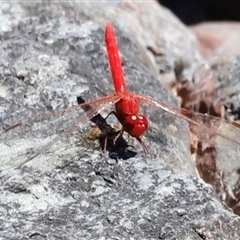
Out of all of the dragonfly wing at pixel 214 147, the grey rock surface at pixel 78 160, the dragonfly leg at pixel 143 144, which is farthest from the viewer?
the dragonfly wing at pixel 214 147

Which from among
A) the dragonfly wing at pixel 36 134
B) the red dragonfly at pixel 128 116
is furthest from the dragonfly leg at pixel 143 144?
the dragonfly wing at pixel 36 134

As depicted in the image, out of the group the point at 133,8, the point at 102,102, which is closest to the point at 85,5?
the point at 133,8

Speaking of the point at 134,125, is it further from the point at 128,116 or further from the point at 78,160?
the point at 78,160

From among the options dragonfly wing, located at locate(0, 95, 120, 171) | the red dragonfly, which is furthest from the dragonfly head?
dragonfly wing, located at locate(0, 95, 120, 171)

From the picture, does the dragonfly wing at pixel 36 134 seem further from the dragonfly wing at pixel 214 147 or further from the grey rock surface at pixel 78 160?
the dragonfly wing at pixel 214 147

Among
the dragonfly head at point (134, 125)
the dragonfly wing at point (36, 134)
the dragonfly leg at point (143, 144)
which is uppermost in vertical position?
the dragonfly wing at point (36, 134)

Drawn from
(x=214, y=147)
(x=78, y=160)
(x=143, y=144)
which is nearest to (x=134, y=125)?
(x=143, y=144)

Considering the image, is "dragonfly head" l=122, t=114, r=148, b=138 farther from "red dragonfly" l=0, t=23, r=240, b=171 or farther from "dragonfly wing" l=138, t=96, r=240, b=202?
"dragonfly wing" l=138, t=96, r=240, b=202
